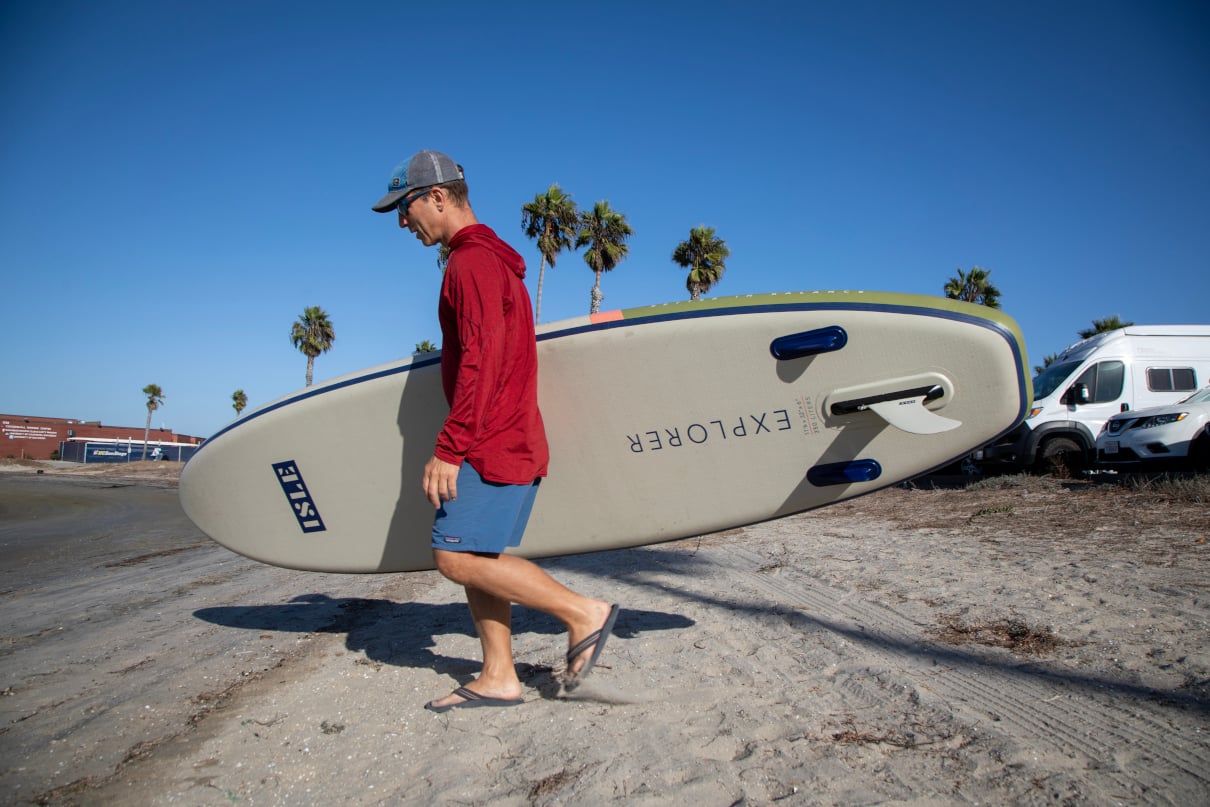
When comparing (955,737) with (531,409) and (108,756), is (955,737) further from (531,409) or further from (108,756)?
(108,756)

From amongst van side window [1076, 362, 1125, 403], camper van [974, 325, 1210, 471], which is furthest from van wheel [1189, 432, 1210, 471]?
van side window [1076, 362, 1125, 403]

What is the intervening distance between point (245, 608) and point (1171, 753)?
3791 mm

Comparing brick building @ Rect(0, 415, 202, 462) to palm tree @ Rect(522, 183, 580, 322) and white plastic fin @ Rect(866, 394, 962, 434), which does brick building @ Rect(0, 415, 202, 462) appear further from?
white plastic fin @ Rect(866, 394, 962, 434)

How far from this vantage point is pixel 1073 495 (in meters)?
5.76

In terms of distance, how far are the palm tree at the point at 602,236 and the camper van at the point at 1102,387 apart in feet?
45.8

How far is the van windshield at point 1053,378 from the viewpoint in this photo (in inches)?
334

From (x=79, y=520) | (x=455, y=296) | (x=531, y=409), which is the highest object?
(x=455, y=296)

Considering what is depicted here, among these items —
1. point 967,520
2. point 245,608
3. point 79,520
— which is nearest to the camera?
point 245,608

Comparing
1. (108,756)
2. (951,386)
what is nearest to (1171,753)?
(951,386)

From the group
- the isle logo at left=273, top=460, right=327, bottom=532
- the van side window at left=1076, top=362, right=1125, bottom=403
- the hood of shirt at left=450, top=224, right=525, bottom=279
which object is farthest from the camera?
the van side window at left=1076, top=362, right=1125, bottom=403

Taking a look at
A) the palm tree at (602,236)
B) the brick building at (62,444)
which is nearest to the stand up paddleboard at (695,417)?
the palm tree at (602,236)

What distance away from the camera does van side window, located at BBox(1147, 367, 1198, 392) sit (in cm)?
842

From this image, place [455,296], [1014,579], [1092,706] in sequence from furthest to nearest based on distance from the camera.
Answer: [1014,579], [455,296], [1092,706]

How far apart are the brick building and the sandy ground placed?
59.2m
